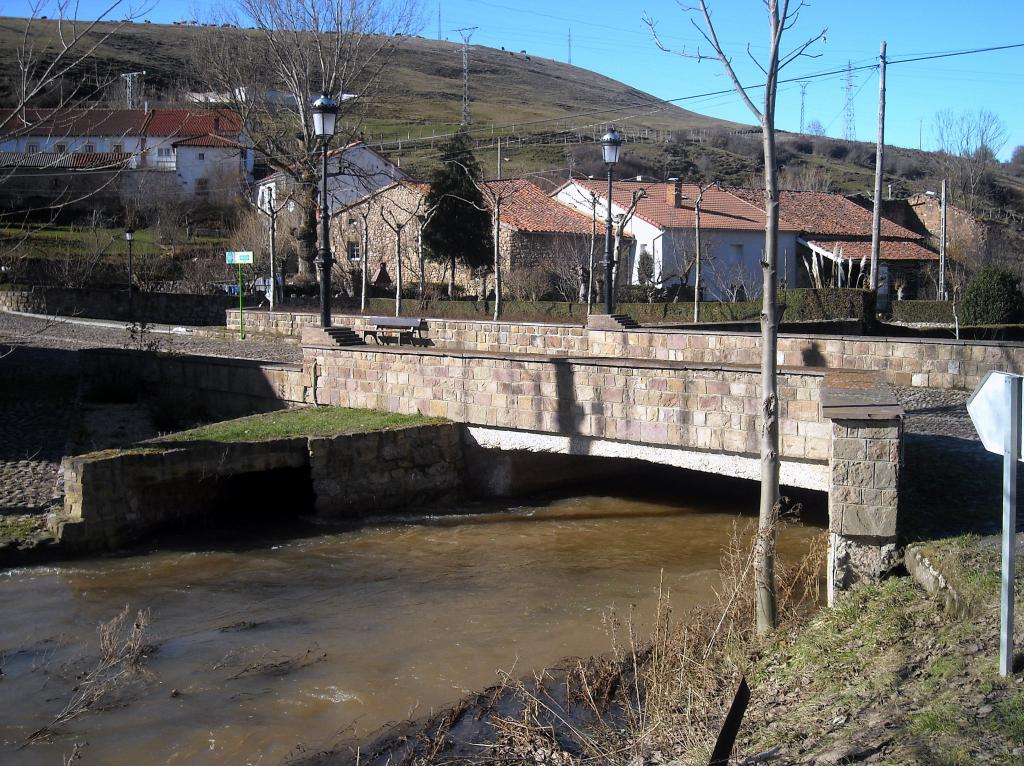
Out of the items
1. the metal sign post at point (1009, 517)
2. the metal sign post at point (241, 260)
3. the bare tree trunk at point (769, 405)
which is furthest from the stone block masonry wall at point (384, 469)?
the metal sign post at point (241, 260)

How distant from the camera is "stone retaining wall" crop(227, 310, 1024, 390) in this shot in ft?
47.8

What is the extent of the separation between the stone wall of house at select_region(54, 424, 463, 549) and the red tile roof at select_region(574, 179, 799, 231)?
3197 centimetres

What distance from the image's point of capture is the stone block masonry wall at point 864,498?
7.63 metres

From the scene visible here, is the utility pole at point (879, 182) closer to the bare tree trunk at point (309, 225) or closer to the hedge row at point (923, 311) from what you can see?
the hedge row at point (923, 311)

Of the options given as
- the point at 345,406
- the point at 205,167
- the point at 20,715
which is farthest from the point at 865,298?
the point at 205,167

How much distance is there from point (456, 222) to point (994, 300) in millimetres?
21127

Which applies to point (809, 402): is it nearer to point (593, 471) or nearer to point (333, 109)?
point (593, 471)

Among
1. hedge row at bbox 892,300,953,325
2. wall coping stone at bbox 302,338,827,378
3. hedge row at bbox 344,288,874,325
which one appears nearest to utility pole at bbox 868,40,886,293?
hedge row at bbox 344,288,874,325

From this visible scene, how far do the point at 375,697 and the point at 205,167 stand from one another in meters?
58.4

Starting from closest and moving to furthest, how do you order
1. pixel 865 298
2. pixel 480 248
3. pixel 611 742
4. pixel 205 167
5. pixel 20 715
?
pixel 611 742, pixel 20 715, pixel 865 298, pixel 480 248, pixel 205 167

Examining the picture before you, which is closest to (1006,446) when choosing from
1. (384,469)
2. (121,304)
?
(384,469)

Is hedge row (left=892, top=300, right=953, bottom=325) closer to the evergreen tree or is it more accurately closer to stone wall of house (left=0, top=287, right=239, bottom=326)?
the evergreen tree

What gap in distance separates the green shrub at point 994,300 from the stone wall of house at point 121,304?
2666 cm

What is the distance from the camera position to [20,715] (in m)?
6.94
